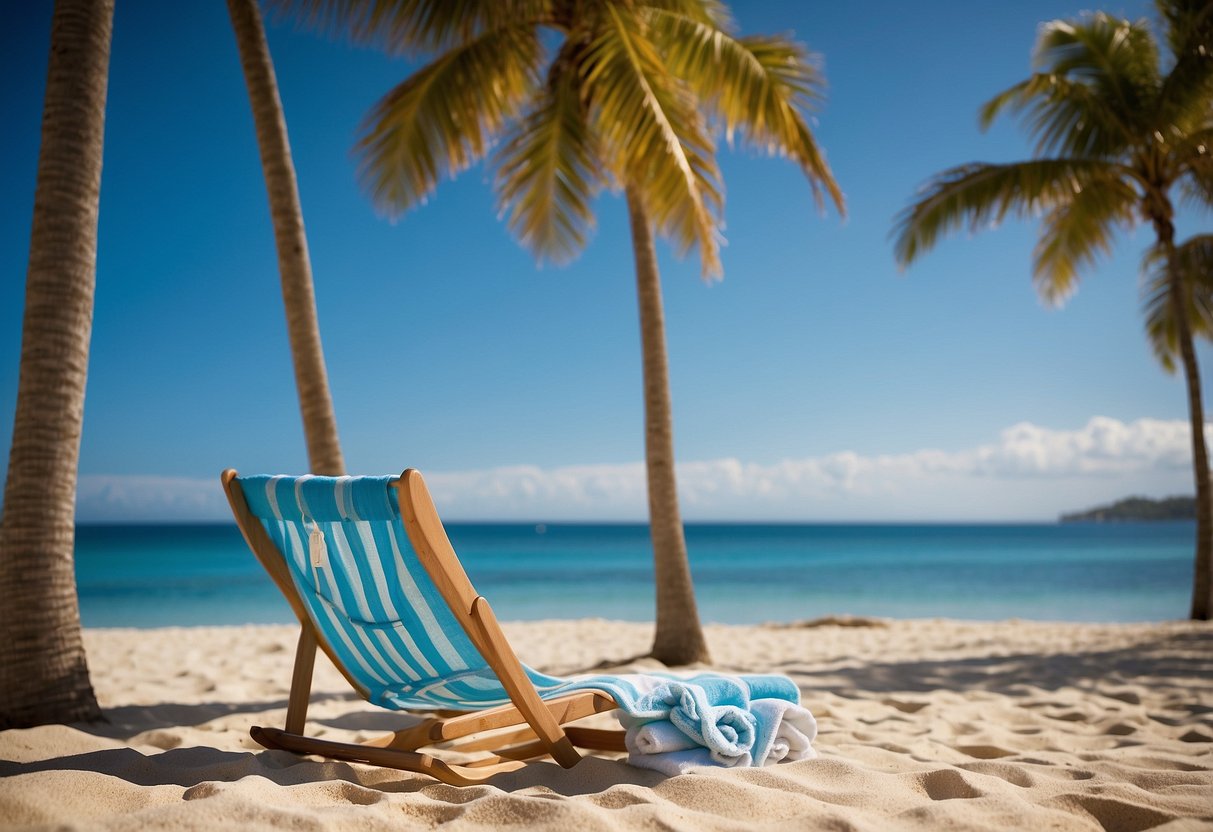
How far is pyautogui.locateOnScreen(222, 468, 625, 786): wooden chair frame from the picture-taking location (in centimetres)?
199

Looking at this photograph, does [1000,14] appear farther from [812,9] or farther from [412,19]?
[412,19]

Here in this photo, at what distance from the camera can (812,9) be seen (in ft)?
44.1

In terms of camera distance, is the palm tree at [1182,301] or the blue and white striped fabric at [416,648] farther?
the palm tree at [1182,301]

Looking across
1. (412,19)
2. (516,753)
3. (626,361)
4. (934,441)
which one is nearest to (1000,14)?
(412,19)

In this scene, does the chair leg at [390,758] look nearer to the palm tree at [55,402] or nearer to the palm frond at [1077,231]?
the palm tree at [55,402]

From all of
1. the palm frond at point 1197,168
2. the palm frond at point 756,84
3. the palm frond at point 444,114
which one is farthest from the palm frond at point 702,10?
the palm frond at point 1197,168

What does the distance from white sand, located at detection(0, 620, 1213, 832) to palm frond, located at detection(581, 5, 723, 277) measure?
2906mm

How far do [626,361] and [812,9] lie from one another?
30055 millimetres

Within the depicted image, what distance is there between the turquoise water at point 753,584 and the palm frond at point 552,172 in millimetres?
9988

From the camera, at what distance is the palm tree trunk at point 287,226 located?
4.11 metres

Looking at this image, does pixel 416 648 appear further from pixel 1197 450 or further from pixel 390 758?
pixel 1197 450

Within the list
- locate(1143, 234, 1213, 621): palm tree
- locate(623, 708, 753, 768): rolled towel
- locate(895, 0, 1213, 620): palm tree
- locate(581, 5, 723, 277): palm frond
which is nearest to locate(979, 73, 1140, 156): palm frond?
locate(895, 0, 1213, 620): palm tree

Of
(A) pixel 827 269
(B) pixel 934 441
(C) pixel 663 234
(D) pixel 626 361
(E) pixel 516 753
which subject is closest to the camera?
(E) pixel 516 753

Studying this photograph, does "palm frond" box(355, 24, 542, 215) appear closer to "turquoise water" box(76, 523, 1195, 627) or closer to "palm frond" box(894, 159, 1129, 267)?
"palm frond" box(894, 159, 1129, 267)
